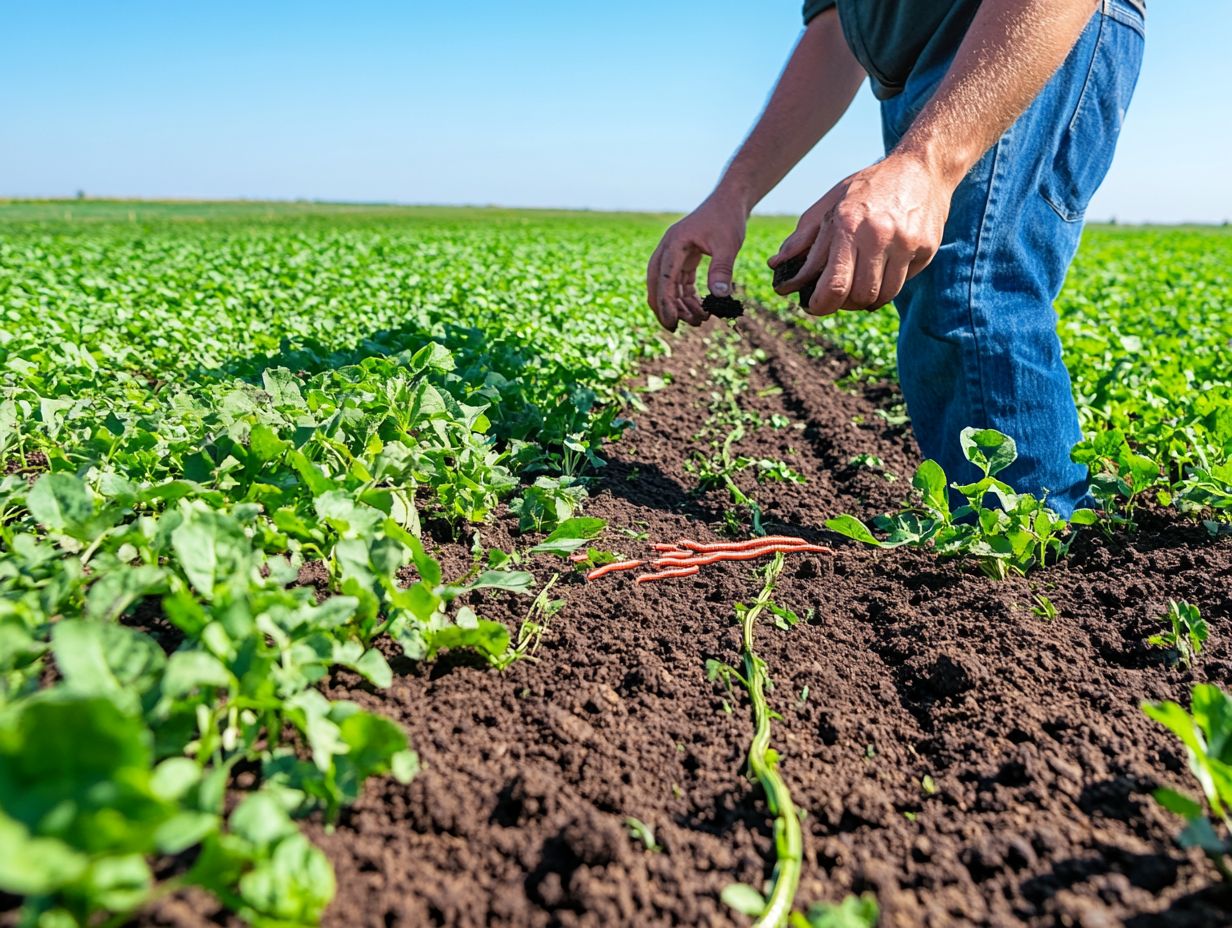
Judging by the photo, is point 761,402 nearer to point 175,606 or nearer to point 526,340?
point 526,340

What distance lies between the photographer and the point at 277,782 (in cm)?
128

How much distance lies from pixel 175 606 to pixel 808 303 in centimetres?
159

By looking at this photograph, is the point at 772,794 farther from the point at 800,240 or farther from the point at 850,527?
the point at 800,240

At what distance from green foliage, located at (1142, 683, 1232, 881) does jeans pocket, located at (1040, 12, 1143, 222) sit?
206 centimetres

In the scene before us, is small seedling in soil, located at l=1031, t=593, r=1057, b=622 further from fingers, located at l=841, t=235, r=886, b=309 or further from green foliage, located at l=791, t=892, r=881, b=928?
green foliage, located at l=791, t=892, r=881, b=928

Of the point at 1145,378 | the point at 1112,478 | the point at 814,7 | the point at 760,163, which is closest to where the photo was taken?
the point at 1112,478

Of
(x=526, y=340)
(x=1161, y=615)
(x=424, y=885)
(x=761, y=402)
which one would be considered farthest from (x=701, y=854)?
(x=761, y=402)

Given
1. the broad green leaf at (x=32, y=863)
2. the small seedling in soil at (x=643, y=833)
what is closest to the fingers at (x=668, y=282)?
the small seedling in soil at (x=643, y=833)

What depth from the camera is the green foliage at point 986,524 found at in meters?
2.44

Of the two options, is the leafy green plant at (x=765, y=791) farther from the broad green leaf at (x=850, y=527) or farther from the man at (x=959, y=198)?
the man at (x=959, y=198)

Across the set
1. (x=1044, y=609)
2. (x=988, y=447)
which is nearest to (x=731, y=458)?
(x=988, y=447)

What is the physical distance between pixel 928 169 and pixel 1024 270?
95 centimetres

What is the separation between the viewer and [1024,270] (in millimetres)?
2854

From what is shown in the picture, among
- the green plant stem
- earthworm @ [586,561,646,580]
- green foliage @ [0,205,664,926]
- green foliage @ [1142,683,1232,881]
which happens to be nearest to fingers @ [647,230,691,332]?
green foliage @ [0,205,664,926]
